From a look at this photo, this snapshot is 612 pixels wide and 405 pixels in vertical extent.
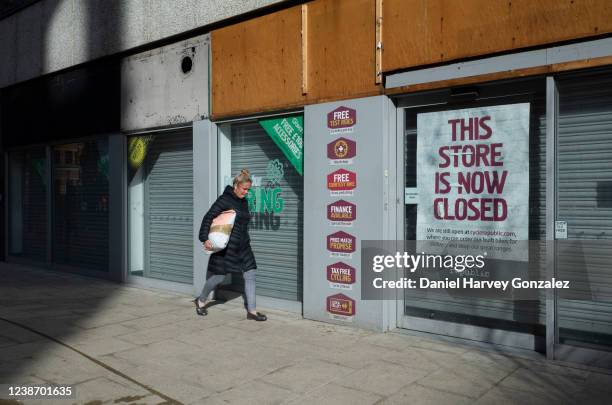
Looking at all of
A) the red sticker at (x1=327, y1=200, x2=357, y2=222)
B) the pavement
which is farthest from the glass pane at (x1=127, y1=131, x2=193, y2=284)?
the red sticker at (x1=327, y1=200, x2=357, y2=222)

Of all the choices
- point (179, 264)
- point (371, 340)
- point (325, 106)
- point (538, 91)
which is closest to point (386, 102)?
point (325, 106)

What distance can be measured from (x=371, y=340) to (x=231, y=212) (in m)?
2.26

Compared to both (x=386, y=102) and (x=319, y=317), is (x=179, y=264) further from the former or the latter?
(x=386, y=102)

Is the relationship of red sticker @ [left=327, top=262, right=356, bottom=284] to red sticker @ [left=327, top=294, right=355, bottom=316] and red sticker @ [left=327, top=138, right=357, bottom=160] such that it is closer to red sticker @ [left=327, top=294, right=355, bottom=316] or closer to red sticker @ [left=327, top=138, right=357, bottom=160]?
red sticker @ [left=327, top=294, right=355, bottom=316]

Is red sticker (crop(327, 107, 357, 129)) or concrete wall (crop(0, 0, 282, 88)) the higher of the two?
concrete wall (crop(0, 0, 282, 88))

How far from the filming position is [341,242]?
21.9 ft

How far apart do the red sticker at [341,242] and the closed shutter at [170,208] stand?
123 inches

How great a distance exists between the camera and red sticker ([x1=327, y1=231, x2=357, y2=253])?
21.6ft

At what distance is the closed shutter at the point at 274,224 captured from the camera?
7.57 meters

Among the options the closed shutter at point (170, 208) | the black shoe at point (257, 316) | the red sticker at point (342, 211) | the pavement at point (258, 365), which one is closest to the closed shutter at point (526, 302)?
the pavement at point (258, 365)

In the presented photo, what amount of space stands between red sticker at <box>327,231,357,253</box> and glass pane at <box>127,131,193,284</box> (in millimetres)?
3114

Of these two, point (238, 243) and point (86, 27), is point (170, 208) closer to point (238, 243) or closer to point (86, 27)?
point (238, 243)

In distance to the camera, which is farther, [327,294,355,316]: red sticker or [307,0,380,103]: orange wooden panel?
[327,294,355,316]: red sticker

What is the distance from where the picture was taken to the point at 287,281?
766 cm
